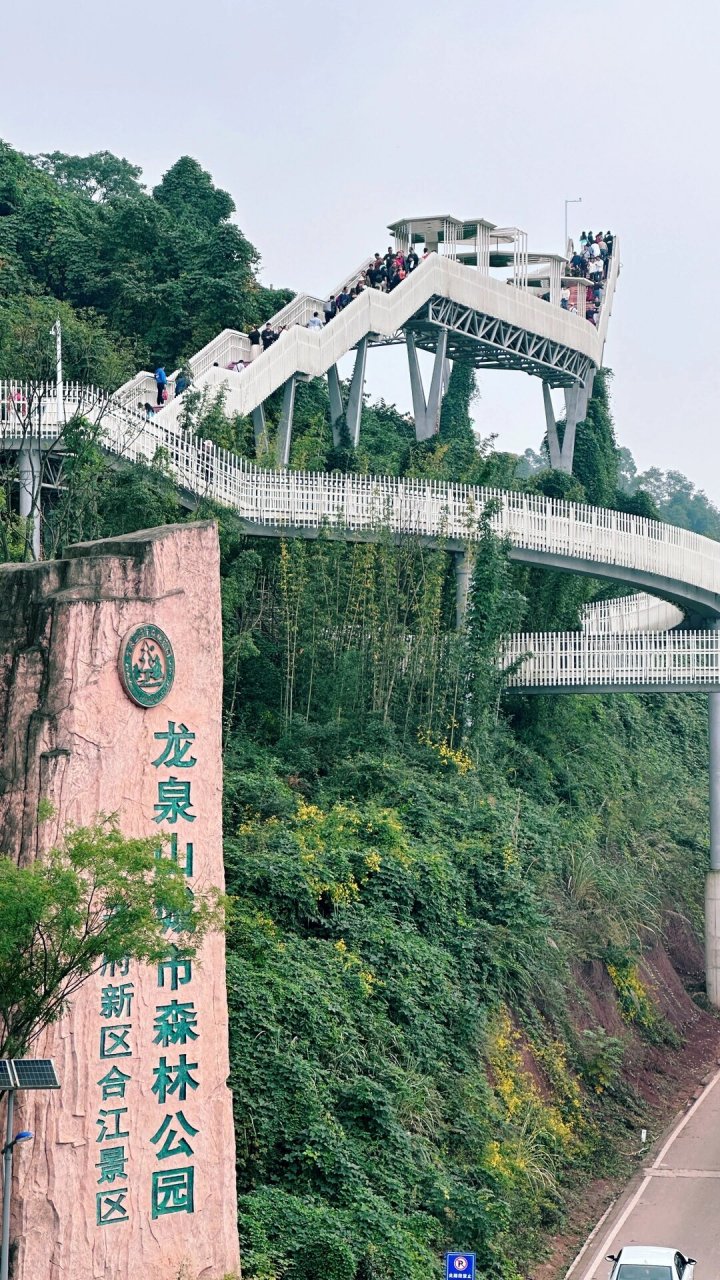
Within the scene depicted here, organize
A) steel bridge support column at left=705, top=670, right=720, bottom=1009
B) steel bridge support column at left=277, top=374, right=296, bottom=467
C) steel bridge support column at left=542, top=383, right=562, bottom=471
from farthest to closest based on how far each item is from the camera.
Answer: steel bridge support column at left=542, top=383, right=562, bottom=471 → steel bridge support column at left=277, top=374, right=296, bottom=467 → steel bridge support column at left=705, top=670, right=720, bottom=1009

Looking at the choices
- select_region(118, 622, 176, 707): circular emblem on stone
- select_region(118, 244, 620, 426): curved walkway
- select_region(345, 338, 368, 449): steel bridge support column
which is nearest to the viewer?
select_region(118, 622, 176, 707): circular emblem on stone

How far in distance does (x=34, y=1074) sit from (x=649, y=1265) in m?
7.00

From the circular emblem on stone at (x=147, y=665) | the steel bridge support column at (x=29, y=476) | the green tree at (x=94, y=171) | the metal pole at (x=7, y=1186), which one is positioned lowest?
the metal pole at (x=7, y=1186)

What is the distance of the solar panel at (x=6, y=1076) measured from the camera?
980 cm

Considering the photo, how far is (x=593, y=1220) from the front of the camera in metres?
17.9

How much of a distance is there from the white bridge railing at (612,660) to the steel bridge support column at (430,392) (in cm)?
1012

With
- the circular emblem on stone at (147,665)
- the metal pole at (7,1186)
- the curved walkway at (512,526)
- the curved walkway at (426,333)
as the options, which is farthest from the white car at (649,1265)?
the curved walkway at (426,333)

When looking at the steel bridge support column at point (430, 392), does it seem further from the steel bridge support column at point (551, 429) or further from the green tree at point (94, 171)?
the green tree at point (94, 171)

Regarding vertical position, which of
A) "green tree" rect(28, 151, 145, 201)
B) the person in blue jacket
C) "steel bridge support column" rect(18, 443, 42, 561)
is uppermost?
"green tree" rect(28, 151, 145, 201)

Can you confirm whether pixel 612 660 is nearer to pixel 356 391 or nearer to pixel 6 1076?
pixel 356 391

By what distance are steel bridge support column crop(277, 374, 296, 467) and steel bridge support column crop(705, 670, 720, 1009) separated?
7.70 meters

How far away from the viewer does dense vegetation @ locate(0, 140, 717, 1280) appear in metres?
15.1

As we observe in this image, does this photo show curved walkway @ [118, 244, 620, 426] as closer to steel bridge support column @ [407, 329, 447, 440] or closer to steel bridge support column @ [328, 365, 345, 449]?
steel bridge support column @ [407, 329, 447, 440]

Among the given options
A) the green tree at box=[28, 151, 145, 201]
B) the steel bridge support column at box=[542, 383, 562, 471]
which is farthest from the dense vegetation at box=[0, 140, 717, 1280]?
the green tree at box=[28, 151, 145, 201]
